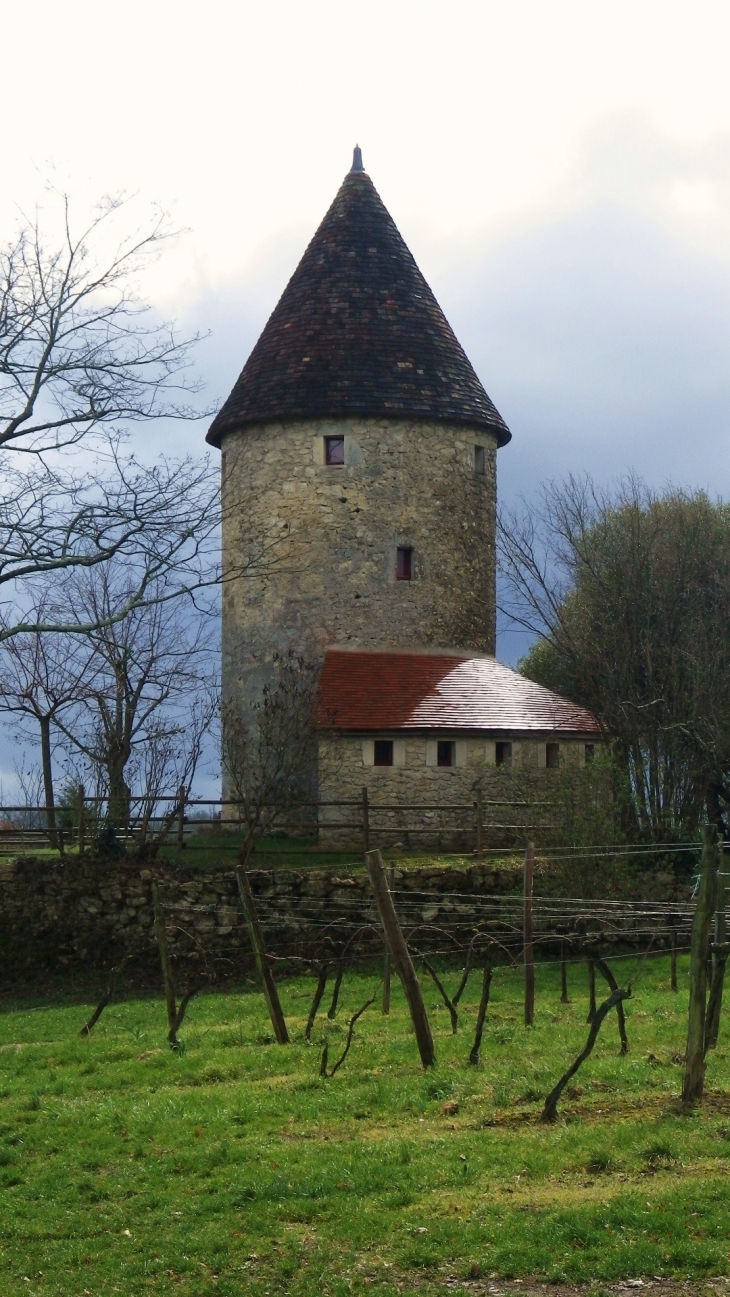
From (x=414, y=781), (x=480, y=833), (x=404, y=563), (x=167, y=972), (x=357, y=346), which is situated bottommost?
(x=167, y=972)

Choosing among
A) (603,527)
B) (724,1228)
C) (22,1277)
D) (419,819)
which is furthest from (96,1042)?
(603,527)

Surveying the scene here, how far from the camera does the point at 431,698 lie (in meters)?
29.3

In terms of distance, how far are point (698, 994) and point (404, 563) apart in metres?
22.2

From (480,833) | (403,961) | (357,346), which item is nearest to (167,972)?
(403,961)

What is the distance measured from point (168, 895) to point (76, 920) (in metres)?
1.69

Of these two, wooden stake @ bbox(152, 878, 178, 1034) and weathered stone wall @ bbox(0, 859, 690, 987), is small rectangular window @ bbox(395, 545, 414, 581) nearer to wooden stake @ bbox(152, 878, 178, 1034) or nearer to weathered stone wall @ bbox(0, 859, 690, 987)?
weathered stone wall @ bbox(0, 859, 690, 987)

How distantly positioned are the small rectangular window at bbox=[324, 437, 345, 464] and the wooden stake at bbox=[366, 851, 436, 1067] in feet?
64.7

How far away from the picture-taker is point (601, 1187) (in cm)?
879

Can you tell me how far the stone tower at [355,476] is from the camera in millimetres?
31484

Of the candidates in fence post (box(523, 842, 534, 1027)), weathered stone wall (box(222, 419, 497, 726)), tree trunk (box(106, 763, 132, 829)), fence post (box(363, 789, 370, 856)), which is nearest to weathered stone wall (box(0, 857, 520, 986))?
fence post (box(363, 789, 370, 856))

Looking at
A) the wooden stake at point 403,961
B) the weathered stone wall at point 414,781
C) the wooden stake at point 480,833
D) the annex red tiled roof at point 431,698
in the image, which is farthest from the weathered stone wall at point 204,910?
the wooden stake at point 403,961

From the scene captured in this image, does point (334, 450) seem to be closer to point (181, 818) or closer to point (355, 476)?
point (355, 476)

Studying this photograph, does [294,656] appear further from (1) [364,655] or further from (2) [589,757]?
(2) [589,757]

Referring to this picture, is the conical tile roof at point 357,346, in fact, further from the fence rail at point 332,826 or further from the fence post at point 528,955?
the fence post at point 528,955
